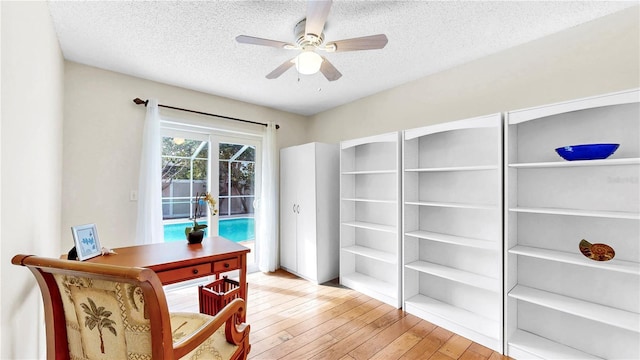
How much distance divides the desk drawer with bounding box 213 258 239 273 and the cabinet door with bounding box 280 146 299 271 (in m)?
1.77

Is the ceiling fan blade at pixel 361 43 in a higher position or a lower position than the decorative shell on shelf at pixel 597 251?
higher

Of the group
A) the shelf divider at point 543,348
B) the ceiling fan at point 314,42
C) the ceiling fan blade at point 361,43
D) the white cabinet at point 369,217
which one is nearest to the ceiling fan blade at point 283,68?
the ceiling fan at point 314,42

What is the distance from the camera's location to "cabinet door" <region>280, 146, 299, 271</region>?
149 inches

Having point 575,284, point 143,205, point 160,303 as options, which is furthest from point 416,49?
point 143,205

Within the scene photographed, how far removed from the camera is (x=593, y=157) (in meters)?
1.70

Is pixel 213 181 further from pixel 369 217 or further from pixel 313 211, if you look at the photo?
pixel 369 217

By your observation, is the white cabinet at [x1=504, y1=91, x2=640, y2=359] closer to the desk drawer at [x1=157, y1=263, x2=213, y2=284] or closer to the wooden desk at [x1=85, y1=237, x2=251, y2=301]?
the wooden desk at [x1=85, y1=237, x2=251, y2=301]

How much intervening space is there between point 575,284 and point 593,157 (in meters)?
0.95

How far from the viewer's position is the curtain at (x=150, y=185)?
281 centimetres

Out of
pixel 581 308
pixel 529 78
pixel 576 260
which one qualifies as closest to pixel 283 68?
pixel 529 78

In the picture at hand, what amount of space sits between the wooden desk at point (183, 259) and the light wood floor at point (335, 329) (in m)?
0.57

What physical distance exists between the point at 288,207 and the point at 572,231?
119 inches

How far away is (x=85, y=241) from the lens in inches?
65.4

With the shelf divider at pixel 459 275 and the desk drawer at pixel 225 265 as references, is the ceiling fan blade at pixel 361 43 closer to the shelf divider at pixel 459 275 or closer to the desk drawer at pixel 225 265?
the desk drawer at pixel 225 265
